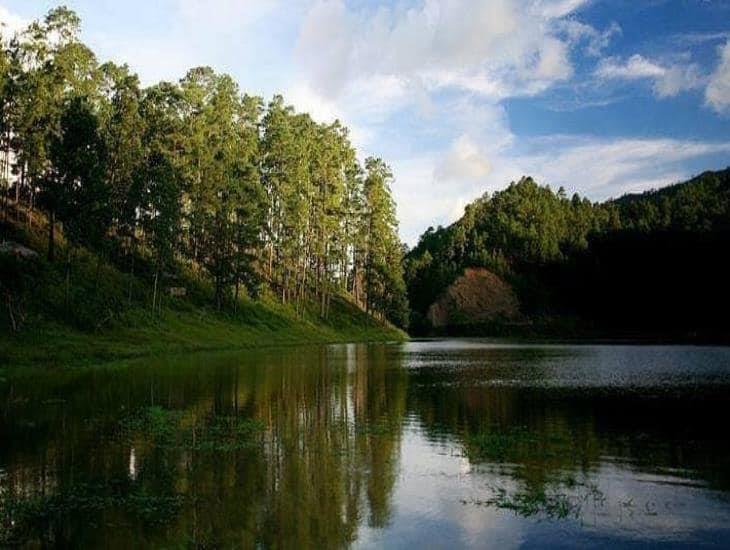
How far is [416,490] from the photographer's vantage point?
1712cm

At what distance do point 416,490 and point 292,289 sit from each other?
297 ft

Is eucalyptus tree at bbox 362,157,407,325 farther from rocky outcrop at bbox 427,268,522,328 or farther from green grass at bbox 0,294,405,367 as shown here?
rocky outcrop at bbox 427,268,522,328

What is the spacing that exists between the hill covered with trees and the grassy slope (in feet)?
2.04

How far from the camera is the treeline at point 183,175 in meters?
64.4

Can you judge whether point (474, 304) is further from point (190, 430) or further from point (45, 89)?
point (190, 430)

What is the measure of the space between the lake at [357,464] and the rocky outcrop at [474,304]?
490ft

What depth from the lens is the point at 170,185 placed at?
2805 inches

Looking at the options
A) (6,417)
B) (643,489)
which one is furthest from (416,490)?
(6,417)

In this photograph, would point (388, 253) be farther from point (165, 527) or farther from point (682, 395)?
point (165, 527)

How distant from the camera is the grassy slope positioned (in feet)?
161

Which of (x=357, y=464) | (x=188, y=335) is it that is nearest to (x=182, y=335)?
(x=188, y=335)

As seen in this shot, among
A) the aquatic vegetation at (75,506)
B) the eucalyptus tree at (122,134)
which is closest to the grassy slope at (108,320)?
the eucalyptus tree at (122,134)

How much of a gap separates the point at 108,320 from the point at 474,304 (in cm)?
14372

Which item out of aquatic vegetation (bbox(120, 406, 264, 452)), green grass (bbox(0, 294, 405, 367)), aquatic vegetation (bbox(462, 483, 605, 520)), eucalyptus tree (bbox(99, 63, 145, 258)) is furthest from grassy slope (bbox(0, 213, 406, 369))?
aquatic vegetation (bbox(462, 483, 605, 520))
